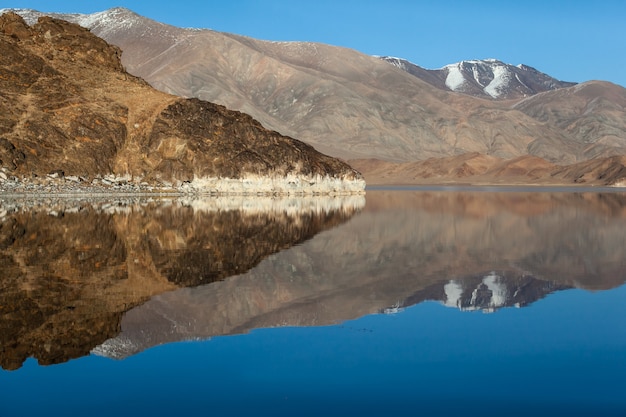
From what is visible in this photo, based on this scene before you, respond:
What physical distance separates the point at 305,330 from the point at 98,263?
30.9 feet

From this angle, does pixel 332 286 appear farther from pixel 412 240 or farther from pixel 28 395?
pixel 412 240

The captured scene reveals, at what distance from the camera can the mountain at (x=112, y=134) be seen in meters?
70.8

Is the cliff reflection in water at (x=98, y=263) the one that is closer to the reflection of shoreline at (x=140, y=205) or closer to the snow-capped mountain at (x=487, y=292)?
the snow-capped mountain at (x=487, y=292)

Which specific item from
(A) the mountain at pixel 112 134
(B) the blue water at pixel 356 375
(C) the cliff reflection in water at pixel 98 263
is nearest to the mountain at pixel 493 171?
(A) the mountain at pixel 112 134

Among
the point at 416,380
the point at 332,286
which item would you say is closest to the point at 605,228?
the point at 332,286

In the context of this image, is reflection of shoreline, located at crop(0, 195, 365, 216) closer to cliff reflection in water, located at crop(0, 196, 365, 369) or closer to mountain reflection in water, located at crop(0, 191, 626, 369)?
cliff reflection in water, located at crop(0, 196, 365, 369)

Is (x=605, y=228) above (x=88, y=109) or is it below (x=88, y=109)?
below

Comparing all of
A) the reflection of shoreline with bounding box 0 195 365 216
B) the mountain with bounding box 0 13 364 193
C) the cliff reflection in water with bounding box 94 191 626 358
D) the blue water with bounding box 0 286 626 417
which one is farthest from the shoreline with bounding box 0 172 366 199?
the blue water with bounding box 0 286 626 417

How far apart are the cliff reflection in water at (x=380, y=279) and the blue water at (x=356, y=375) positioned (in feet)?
3.06

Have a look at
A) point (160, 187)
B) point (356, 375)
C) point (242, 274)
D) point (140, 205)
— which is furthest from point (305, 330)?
point (160, 187)

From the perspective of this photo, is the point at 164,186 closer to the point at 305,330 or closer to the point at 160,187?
the point at 160,187

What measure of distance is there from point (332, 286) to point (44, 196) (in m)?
53.3

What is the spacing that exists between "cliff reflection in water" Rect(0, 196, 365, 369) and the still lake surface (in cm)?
6

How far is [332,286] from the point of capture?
56.9 ft
